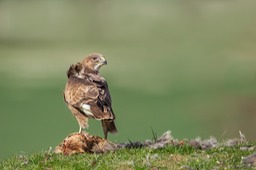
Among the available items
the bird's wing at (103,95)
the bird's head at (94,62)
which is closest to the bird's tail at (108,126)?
the bird's wing at (103,95)

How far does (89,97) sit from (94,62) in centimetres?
155

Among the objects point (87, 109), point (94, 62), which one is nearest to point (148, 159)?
point (87, 109)

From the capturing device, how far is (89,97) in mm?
14211

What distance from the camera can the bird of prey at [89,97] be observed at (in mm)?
14055

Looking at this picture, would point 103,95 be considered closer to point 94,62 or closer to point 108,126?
point 108,126

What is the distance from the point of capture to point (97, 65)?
51.0ft

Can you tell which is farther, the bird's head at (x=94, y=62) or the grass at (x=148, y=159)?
the bird's head at (x=94, y=62)

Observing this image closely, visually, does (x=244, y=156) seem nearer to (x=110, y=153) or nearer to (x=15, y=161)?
(x=110, y=153)

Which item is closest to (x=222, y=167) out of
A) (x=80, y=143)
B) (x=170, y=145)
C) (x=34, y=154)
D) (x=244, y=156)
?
(x=244, y=156)

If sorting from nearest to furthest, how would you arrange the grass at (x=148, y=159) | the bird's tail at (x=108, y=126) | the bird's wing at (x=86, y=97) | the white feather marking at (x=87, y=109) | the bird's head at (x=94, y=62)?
the grass at (x=148, y=159) → the bird's wing at (x=86, y=97) → the white feather marking at (x=87, y=109) → the bird's tail at (x=108, y=126) → the bird's head at (x=94, y=62)

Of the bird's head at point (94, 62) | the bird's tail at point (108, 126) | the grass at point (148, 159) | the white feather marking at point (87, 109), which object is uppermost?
the bird's head at point (94, 62)

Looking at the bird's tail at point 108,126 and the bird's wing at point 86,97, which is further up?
the bird's wing at point 86,97

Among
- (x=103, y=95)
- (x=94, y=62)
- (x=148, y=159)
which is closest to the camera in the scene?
(x=148, y=159)

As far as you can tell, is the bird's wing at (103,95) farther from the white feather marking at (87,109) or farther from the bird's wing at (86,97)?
the white feather marking at (87,109)
